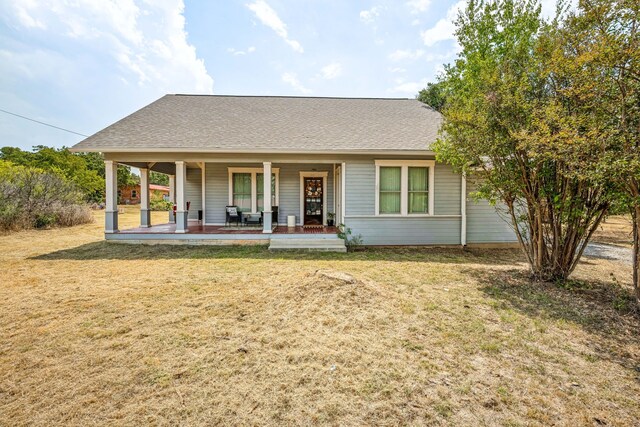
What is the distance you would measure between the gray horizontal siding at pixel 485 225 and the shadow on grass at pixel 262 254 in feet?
1.45

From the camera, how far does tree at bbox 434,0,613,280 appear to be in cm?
445

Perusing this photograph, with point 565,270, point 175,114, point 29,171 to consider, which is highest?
point 175,114

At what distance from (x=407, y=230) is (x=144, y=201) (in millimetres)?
10620

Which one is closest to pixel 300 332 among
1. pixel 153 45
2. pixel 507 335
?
pixel 507 335

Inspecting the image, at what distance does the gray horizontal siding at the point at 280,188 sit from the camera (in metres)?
11.7

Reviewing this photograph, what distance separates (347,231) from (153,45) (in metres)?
12.4

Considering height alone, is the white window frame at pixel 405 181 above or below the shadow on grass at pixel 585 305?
above

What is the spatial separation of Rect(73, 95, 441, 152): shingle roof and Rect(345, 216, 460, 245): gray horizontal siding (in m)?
2.35

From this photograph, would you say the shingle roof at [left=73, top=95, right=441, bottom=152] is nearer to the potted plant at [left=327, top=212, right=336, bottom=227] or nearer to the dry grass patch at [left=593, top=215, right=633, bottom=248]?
the potted plant at [left=327, top=212, right=336, bottom=227]

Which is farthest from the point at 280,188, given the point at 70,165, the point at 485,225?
the point at 70,165

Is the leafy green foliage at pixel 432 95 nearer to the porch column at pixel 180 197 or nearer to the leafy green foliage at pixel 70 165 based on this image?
the porch column at pixel 180 197

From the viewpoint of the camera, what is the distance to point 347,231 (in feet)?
30.1

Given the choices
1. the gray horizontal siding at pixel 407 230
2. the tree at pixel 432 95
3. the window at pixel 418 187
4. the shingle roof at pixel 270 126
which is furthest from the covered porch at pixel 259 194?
the tree at pixel 432 95

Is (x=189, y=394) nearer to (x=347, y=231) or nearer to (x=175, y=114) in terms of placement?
(x=347, y=231)
